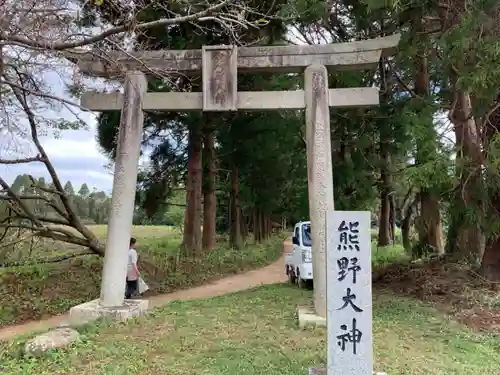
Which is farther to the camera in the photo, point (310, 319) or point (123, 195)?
point (123, 195)

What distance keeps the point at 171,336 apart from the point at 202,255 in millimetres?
9122

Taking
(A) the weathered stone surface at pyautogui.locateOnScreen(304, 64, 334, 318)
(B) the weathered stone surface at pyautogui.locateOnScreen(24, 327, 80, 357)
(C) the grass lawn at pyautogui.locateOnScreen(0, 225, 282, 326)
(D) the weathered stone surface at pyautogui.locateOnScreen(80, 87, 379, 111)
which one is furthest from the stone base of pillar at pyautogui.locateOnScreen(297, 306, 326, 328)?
(C) the grass lawn at pyautogui.locateOnScreen(0, 225, 282, 326)

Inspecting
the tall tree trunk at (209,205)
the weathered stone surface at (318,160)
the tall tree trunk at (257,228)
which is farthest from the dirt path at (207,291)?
the tall tree trunk at (257,228)

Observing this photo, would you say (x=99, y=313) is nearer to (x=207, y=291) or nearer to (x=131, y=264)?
(x=131, y=264)

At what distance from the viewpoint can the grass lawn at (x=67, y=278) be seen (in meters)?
10.3

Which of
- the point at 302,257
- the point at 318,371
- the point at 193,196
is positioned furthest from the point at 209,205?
the point at 318,371

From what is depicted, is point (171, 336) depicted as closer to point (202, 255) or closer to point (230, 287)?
point (230, 287)

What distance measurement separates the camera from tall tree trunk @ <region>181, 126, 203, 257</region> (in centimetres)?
1502

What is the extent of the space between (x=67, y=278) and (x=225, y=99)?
688 centimetres

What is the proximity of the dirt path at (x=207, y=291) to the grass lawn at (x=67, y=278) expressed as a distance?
0.40 meters

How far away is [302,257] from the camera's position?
11117 mm

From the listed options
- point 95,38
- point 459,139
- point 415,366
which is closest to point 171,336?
point 415,366

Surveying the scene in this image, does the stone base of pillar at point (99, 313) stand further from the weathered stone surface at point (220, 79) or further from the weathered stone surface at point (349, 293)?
the weathered stone surface at point (349, 293)

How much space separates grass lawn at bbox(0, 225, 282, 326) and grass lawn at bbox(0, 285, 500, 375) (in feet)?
12.8
